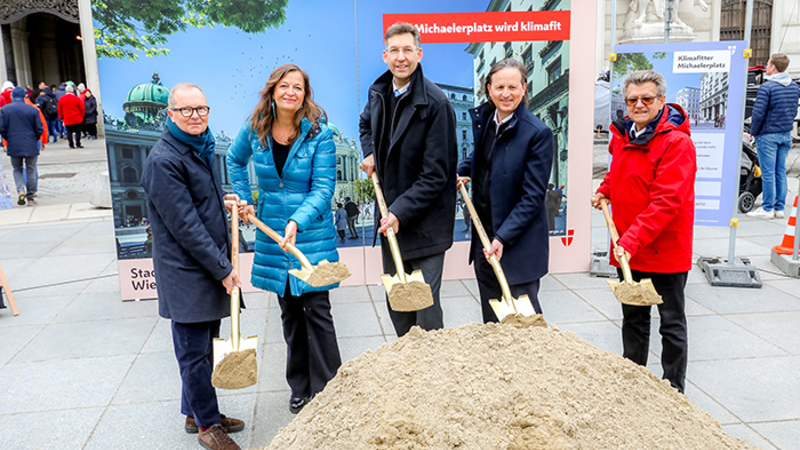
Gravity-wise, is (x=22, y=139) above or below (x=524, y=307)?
above

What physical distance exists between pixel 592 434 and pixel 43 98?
952 inches

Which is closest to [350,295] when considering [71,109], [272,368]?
[272,368]

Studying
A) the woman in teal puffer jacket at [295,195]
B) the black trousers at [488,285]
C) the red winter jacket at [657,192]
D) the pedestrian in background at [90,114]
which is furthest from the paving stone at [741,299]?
the pedestrian in background at [90,114]

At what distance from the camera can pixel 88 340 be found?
4.65 meters

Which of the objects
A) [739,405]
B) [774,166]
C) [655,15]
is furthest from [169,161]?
[655,15]

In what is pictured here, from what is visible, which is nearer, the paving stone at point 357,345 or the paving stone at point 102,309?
the paving stone at point 357,345

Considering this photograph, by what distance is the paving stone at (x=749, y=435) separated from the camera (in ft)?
9.58

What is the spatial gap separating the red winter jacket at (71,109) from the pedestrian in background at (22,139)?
846cm

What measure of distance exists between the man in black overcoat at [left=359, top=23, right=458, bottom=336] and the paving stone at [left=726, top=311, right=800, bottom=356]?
8.51ft

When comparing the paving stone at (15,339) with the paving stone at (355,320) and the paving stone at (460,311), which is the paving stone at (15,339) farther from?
the paving stone at (460,311)

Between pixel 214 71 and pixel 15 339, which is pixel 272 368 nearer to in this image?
pixel 15 339

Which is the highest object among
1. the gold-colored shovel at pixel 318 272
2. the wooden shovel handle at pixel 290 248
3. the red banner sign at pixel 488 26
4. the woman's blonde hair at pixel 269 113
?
the red banner sign at pixel 488 26

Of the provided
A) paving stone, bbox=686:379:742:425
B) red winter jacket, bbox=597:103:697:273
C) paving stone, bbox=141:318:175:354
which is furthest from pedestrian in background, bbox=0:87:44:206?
paving stone, bbox=686:379:742:425

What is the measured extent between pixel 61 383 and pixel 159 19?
311 centimetres
